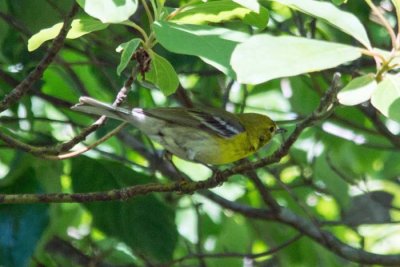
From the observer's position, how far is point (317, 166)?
16.8 ft

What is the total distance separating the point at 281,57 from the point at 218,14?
3.00 ft

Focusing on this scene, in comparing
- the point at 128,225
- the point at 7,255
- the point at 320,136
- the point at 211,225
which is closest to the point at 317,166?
the point at 320,136

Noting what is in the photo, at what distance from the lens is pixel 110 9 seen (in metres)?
2.48

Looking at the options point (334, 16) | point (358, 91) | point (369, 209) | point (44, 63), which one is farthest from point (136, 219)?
point (358, 91)

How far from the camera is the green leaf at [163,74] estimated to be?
9.96 ft

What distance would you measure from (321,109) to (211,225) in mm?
3118

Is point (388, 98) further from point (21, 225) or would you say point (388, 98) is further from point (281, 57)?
point (21, 225)

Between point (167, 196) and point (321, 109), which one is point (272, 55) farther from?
point (167, 196)

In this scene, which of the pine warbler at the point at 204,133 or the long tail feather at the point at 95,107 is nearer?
the long tail feather at the point at 95,107

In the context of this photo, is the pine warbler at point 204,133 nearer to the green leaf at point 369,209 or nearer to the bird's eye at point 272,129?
the bird's eye at point 272,129

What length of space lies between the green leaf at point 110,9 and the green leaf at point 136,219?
190cm

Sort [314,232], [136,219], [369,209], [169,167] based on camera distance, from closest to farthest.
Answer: [136,219], [314,232], [169,167], [369,209]

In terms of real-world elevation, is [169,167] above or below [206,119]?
below

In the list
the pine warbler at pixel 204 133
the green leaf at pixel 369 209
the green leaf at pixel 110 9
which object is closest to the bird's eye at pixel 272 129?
the pine warbler at pixel 204 133
